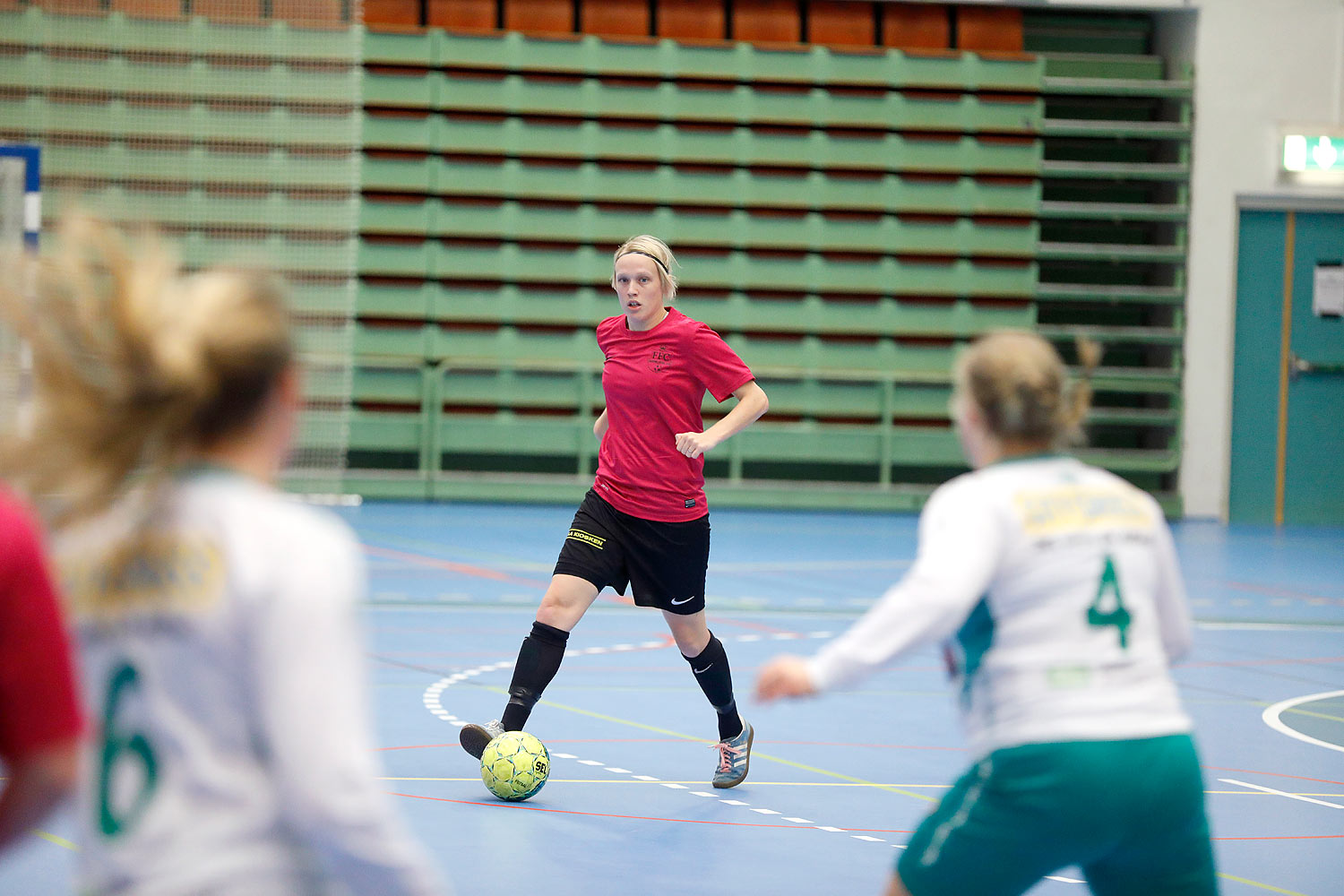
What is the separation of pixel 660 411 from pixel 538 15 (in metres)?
10.7

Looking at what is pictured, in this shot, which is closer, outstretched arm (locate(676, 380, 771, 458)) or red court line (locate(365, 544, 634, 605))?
outstretched arm (locate(676, 380, 771, 458))

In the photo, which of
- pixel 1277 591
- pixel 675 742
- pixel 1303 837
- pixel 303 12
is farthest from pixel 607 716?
pixel 303 12

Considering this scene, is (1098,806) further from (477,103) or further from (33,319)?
(477,103)

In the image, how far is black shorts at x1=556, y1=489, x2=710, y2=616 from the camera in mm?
4691

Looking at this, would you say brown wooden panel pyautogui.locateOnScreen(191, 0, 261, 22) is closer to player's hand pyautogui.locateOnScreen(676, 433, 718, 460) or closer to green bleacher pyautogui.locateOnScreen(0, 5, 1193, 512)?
Answer: green bleacher pyautogui.locateOnScreen(0, 5, 1193, 512)

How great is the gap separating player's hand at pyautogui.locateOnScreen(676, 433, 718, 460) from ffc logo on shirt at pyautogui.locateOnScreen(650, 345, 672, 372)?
0.33 m

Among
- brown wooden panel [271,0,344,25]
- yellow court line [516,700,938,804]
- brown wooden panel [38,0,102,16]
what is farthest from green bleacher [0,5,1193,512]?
yellow court line [516,700,938,804]

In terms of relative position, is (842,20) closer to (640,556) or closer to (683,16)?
(683,16)

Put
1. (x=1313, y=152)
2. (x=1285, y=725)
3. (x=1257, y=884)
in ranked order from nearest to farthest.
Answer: (x=1257, y=884) → (x=1285, y=725) → (x=1313, y=152)

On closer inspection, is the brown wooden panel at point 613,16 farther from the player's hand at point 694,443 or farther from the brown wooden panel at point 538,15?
the player's hand at point 694,443

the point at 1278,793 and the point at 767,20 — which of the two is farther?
the point at 767,20

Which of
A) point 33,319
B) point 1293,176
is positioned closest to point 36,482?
point 33,319

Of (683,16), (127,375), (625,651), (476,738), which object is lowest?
(625,651)

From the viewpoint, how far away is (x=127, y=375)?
1.50m
